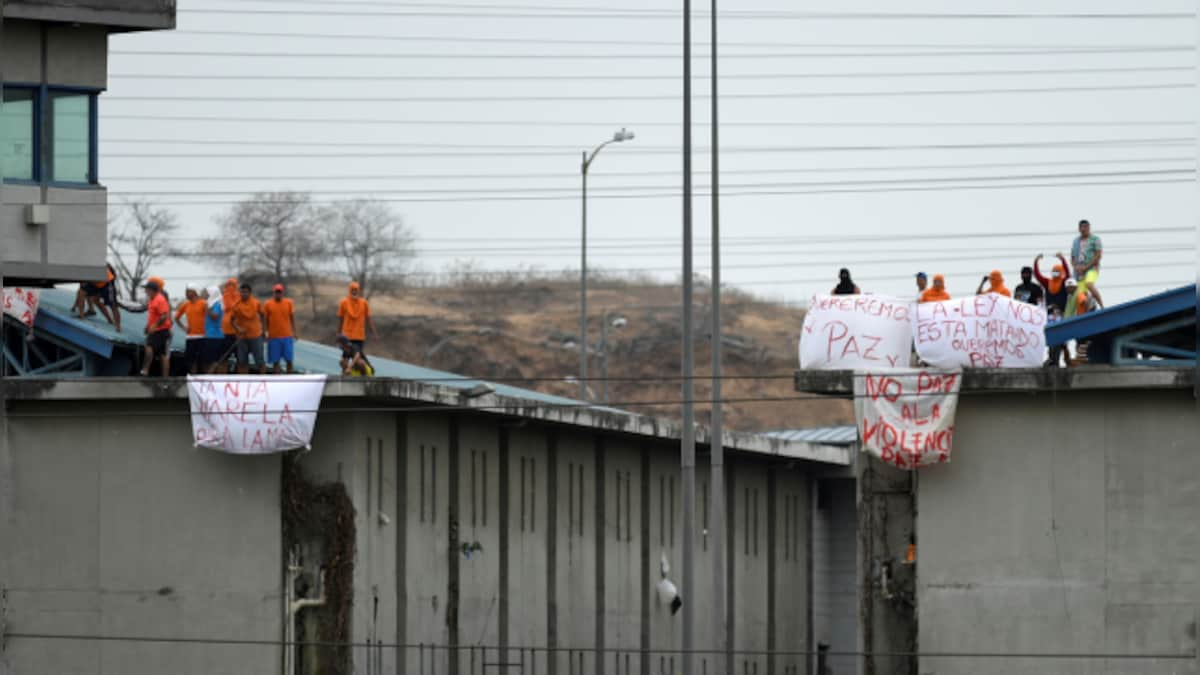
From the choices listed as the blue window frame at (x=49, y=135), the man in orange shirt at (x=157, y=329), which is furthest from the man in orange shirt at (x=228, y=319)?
the blue window frame at (x=49, y=135)

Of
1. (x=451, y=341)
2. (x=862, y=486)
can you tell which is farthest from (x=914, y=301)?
(x=451, y=341)

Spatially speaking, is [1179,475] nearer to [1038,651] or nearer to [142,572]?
[1038,651]

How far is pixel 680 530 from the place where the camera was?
42250 mm

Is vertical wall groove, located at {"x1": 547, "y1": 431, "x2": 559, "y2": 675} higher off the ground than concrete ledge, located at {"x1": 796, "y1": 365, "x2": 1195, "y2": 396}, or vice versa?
concrete ledge, located at {"x1": 796, "y1": 365, "x2": 1195, "y2": 396}

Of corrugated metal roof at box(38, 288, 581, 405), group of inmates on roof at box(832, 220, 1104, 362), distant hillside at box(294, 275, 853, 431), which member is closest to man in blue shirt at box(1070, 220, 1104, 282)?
group of inmates on roof at box(832, 220, 1104, 362)

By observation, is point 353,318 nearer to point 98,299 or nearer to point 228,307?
point 228,307

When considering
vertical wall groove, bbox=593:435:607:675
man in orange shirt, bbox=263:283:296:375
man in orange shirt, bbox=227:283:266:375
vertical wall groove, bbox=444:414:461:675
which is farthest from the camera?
vertical wall groove, bbox=593:435:607:675

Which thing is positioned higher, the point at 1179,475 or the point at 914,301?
the point at 914,301

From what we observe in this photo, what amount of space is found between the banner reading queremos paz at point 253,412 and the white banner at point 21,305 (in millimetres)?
3681

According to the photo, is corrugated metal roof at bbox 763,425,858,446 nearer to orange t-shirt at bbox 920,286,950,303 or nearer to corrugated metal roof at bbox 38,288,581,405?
corrugated metal roof at bbox 38,288,581,405

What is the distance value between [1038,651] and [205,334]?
40.9ft

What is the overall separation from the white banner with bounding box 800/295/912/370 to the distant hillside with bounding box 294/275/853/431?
58.5m

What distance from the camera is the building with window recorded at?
35.7 metres

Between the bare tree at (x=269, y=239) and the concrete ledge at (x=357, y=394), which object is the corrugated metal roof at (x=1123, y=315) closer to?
the concrete ledge at (x=357, y=394)
